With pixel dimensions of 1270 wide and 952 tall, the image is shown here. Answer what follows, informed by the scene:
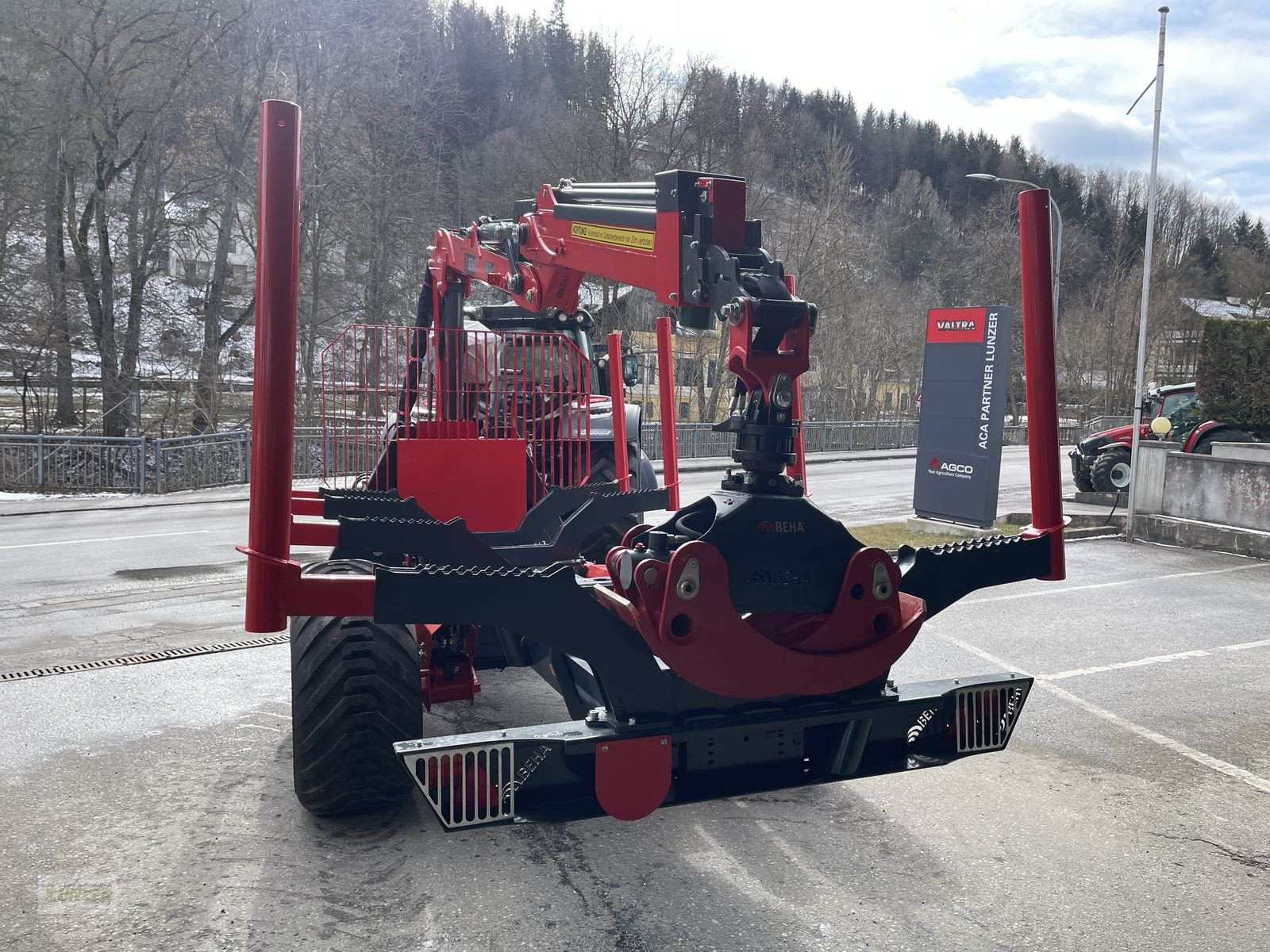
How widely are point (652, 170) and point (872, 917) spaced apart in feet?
104

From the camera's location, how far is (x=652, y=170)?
109 feet

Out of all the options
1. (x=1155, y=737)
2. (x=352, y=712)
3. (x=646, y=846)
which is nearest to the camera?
(x=352, y=712)

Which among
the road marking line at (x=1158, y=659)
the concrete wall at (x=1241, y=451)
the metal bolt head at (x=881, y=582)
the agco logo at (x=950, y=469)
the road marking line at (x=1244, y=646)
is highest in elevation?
the concrete wall at (x=1241, y=451)

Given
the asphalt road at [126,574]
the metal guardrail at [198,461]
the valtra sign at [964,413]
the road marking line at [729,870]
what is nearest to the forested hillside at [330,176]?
the metal guardrail at [198,461]

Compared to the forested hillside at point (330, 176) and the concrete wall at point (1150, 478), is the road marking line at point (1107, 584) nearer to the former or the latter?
the concrete wall at point (1150, 478)

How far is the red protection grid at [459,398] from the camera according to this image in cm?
643

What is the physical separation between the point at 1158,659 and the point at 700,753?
5.29 m

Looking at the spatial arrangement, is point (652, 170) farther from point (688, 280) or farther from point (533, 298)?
point (688, 280)

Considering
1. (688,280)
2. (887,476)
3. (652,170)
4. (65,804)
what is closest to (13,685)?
(65,804)

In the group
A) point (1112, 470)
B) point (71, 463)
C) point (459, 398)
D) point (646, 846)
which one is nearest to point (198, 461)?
point (71, 463)

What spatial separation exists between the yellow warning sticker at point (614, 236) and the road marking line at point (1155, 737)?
3815mm

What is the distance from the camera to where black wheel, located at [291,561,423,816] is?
385 centimetres

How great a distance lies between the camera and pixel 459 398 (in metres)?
6.31

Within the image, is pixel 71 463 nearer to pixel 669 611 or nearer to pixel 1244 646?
pixel 1244 646
